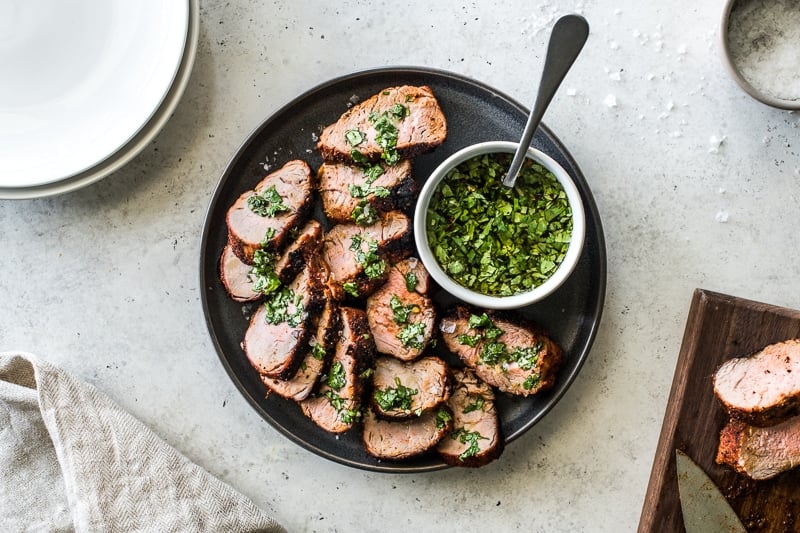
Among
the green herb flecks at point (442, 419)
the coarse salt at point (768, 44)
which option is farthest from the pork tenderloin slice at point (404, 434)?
the coarse salt at point (768, 44)

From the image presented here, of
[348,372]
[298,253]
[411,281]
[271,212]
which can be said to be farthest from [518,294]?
[271,212]

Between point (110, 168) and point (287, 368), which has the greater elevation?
point (110, 168)

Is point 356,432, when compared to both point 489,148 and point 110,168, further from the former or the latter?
point 110,168

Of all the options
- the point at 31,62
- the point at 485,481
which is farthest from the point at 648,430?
the point at 31,62

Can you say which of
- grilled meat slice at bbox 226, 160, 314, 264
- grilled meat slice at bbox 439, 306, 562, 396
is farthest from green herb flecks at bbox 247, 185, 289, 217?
grilled meat slice at bbox 439, 306, 562, 396

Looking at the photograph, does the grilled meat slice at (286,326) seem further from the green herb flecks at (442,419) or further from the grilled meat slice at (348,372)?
the green herb flecks at (442,419)

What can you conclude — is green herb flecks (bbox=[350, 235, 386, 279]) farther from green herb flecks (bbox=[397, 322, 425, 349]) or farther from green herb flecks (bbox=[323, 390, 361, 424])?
green herb flecks (bbox=[323, 390, 361, 424])
